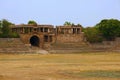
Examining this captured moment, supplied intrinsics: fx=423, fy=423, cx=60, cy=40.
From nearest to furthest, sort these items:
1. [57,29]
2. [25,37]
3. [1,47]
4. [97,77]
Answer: [97,77] < [1,47] < [25,37] < [57,29]

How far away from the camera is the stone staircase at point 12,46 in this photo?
88.7m

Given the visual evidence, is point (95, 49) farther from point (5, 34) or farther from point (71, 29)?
point (5, 34)

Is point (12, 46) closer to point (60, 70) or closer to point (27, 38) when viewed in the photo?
point (27, 38)

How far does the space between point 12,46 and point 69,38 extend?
16582mm

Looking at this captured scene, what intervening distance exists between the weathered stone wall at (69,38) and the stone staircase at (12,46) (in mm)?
10981

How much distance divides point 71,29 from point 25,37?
45.5 feet

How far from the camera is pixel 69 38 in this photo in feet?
331

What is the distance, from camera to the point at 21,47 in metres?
90.7

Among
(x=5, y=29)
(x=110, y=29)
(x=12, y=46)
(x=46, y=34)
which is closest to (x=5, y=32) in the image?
(x=5, y=29)

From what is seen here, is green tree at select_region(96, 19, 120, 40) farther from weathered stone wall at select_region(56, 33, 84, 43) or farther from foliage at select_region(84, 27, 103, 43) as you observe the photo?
weathered stone wall at select_region(56, 33, 84, 43)

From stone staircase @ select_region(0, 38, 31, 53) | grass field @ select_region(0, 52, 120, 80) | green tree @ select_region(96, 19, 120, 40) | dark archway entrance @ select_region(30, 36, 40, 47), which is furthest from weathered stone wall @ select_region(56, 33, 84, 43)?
grass field @ select_region(0, 52, 120, 80)

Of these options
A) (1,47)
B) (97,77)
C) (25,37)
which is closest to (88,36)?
(25,37)

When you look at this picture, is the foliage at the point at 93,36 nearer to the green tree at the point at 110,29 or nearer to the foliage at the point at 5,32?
the green tree at the point at 110,29

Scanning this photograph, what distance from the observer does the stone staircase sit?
8869 cm
